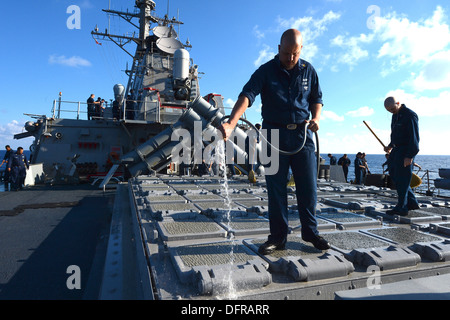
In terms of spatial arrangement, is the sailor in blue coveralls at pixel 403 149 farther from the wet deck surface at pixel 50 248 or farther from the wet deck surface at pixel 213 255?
the wet deck surface at pixel 50 248

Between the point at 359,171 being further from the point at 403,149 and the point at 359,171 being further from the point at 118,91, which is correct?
the point at 118,91

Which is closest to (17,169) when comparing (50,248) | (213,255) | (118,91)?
(50,248)

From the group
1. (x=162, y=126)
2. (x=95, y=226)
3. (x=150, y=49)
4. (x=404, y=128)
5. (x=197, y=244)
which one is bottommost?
(x=95, y=226)

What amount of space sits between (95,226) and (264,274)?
136 inches

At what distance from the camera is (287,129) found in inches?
84.7

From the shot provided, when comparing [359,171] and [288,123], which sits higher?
[288,123]

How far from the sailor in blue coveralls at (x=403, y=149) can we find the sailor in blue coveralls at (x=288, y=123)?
166 centimetres

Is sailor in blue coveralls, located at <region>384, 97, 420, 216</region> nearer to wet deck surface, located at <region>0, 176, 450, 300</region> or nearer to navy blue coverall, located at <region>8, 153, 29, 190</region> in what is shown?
wet deck surface, located at <region>0, 176, 450, 300</region>

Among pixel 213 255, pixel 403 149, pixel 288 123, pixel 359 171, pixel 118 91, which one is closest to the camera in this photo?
pixel 213 255

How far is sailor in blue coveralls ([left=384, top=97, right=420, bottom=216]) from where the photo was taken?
330 cm

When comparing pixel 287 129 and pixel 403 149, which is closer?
pixel 287 129

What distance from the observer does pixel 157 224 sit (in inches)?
99.3
